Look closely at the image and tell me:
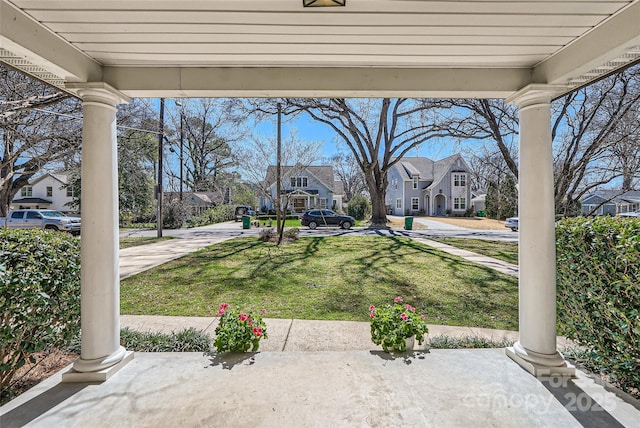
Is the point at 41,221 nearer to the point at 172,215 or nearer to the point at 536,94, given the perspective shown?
the point at 172,215

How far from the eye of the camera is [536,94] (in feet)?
9.02

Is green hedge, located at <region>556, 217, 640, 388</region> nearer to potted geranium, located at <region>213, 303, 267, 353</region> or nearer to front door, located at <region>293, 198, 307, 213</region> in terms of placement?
potted geranium, located at <region>213, 303, 267, 353</region>

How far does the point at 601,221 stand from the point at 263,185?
43.3 feet

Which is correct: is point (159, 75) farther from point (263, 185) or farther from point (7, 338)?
point (263, 185)

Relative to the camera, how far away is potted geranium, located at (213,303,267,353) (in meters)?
3.04

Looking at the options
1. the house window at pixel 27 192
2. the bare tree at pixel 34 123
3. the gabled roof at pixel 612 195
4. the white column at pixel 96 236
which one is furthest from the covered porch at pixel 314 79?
the house window at pixel 27 192

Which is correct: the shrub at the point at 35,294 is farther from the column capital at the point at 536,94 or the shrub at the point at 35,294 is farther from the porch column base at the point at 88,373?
the column capital at the point at 536,94

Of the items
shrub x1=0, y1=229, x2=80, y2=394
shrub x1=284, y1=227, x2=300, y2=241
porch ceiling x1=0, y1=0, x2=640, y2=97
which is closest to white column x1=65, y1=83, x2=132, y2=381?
shrub x1=0, y1=229, x2=80, y2=394

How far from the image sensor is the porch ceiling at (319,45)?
1.98 m

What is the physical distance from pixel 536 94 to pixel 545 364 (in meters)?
2.48

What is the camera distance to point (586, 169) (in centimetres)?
717

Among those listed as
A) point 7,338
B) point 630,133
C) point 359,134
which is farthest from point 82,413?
point 359,134

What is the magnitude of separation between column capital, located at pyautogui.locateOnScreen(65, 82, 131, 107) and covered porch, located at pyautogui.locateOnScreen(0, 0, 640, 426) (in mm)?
11

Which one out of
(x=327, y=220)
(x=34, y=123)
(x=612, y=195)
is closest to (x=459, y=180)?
(x=327, y=220)
